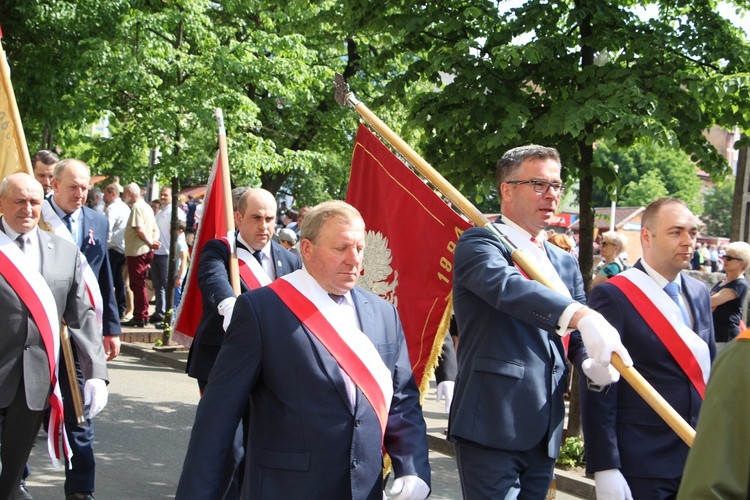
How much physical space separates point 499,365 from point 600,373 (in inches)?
15.9

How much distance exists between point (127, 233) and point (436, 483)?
866 centimetres

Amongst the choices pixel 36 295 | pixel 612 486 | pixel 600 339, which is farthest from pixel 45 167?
pixel 600 339

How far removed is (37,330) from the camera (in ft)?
17.6

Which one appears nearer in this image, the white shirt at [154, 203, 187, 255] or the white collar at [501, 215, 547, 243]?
the white collar at [501, 215, 547, 243]

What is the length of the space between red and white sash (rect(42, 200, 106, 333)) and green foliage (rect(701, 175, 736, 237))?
9184cm

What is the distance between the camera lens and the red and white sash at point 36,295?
5285mm

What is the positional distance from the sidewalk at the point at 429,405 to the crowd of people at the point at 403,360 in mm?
2678

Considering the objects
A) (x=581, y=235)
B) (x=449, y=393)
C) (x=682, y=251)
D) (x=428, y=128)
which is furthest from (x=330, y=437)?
(x=581, y=235)

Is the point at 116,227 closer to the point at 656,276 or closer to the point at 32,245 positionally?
the point at 32,245

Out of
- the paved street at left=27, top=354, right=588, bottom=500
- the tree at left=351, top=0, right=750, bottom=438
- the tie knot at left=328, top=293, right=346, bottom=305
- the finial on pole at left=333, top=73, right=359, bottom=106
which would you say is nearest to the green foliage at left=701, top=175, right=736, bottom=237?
the paved street at left=27, top=354, right=588, bottom=500

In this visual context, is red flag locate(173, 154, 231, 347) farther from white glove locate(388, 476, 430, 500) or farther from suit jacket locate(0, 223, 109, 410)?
white glove locate(388, 476, 430, 500)

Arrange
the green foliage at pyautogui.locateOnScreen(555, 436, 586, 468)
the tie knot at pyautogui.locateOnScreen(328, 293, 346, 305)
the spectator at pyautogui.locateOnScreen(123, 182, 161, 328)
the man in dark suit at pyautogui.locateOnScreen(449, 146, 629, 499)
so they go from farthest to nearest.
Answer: the spectator at pyautogui.locateOnScreen(123, 182, 161, 328) → the green foliage at pyautogui.locateOnScreen(555, 436, 586, 468) → the man in dark suit at pyautogui.locateOnScreen(449, 146, 629, 499) → the tie knot at pyautogui.locateOnScreen(328, 293, 346, 305)

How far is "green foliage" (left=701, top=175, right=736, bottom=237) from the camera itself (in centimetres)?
9319

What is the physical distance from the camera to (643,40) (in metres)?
7.75
